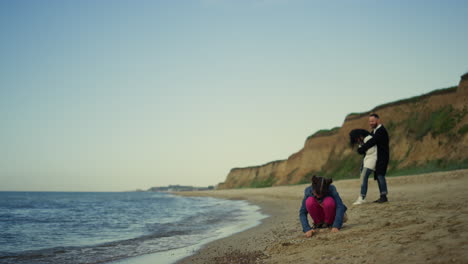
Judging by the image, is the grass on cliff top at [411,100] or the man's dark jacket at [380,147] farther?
the grass on cliff top at [411,100]

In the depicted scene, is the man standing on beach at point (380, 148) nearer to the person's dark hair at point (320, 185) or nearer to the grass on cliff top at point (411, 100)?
the person's dark hair at point (320, 185)

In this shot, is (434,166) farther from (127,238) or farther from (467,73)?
(127,238)

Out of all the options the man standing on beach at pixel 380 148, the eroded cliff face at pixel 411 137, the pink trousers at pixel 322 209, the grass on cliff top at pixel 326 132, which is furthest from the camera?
the grass on cliff top at pixel 326 132

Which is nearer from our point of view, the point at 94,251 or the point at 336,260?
the point at 336,260

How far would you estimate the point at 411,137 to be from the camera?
28469 millimetres

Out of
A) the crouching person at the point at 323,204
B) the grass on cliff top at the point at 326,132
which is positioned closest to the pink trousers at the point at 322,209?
the crouching person at the point at 323,204

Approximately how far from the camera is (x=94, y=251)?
781cm

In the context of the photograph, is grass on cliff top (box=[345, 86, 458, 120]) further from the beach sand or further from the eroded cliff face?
the beach sand

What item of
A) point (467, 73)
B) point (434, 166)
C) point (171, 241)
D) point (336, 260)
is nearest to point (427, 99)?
point (467, 73)

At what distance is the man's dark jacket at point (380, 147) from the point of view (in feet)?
25.9

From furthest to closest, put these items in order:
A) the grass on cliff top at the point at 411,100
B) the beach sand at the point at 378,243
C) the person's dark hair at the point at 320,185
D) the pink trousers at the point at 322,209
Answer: the grass on cliff top at the point at 411,100 < the pink trousers at the point at 322,209 < the person's dark hair at the point at 320,185 < the beach sand at the point at 378,243

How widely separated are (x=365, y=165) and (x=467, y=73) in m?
23.6

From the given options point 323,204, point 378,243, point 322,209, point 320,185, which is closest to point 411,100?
point 322,209

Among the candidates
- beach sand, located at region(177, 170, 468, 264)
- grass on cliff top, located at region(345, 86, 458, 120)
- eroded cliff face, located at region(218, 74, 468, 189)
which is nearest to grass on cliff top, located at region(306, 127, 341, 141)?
eroded cliff face, located at region(218, 74, 468, 189)
